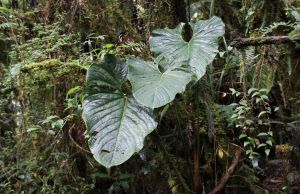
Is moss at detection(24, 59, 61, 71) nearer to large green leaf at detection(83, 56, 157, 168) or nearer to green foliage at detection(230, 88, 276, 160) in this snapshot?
large green leaf at detection(83, 56, 157, 168)

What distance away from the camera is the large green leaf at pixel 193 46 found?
1.85m

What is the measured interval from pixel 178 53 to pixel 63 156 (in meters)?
1.11

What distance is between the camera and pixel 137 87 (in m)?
1.65

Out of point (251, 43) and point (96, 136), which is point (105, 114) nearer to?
point (96, 136)

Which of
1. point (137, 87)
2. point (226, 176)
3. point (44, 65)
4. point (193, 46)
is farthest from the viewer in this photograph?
point (44, 65)

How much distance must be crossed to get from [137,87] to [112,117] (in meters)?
0.19

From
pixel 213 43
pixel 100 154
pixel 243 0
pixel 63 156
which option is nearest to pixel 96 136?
pixel 100 154

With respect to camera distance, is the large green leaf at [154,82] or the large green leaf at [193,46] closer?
the large green leaf at [154,82]

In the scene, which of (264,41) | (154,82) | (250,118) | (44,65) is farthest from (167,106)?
(44,65)

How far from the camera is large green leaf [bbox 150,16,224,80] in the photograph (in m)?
1.85

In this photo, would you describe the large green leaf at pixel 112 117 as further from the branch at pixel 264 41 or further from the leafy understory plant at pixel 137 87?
the branch at pixel 264 41

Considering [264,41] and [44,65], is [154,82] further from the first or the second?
[44,65]

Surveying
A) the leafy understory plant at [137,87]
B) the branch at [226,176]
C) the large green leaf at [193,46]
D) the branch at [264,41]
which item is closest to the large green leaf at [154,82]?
the leafy understory plant at [137,87]

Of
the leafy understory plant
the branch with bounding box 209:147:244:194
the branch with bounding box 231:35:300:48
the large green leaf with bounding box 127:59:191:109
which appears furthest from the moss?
the branch with bounding box 209:147:244:194
